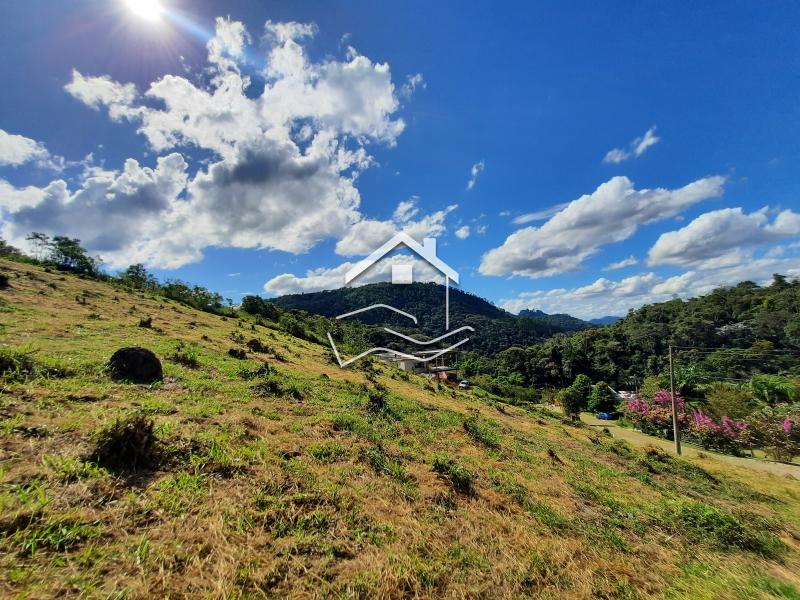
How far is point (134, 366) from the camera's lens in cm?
1054

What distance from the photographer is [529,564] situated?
16.1 ft

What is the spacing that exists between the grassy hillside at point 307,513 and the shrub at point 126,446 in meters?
0.04

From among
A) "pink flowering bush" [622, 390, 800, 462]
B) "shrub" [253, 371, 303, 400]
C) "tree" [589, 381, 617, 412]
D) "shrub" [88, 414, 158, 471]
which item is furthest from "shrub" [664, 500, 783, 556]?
"tree" [589, 381, 617, 412]

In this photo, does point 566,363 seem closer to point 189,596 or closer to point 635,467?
point 635,467

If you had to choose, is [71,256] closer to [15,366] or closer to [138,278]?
[138,278]

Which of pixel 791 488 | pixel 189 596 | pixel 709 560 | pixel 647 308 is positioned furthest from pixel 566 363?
pixel 189 596

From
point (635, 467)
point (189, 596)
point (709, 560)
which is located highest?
point (189, 596)

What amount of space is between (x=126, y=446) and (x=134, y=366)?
6388 millimetres

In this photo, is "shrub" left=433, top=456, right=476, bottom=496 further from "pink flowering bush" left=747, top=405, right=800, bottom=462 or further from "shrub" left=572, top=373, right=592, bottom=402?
"shrub" left=572, top=373, right=592, bottom=402

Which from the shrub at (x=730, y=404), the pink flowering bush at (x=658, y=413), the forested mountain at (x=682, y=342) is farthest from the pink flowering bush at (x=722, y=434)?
the forested mountain at (x=682, y=342)

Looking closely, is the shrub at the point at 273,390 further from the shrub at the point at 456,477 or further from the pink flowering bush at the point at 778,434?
the pink flowering bush at the point at 778,434

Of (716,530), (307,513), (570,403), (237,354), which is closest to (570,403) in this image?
(570,403)

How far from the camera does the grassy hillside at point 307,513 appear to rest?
12.2 ft

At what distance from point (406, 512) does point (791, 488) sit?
73.2ft
